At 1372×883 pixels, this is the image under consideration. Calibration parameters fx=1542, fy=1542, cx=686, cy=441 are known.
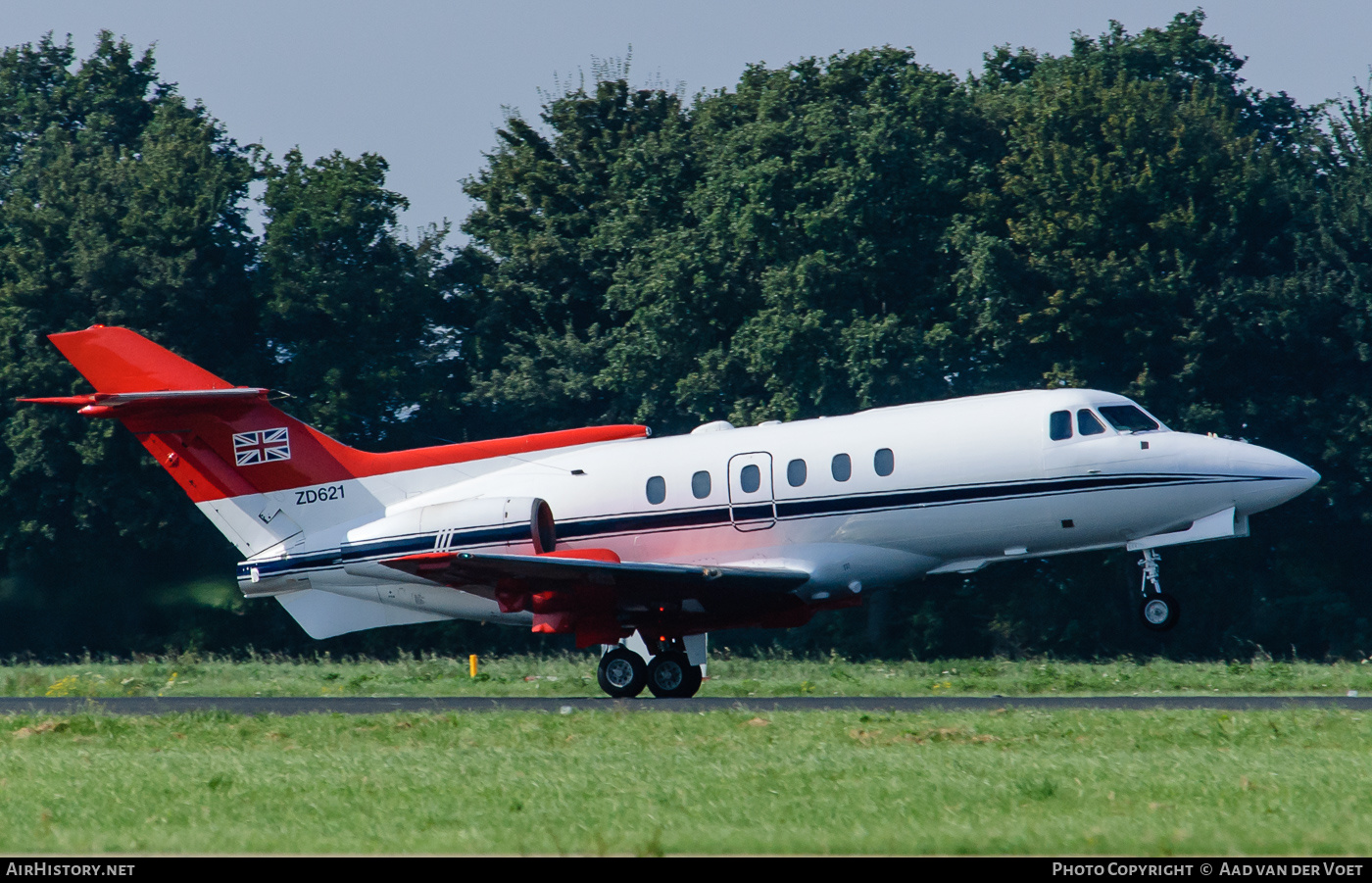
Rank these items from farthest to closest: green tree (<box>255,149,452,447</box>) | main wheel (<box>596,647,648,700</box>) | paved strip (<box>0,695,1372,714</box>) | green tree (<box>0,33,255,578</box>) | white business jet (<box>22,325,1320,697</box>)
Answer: green tree (<box>255,149,452,447</box>), green tree (<box>0,33,255,578</box>), main wheel (<box>596,647,648,700</box>), white business jet (<box>22,325,1320,697</box>), paved strip (<box>0,695,1372,714</box>)

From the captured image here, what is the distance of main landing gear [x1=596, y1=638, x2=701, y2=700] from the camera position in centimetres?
2089

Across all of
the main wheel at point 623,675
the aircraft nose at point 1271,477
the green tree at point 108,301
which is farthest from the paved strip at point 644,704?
the green tree at point 108,301

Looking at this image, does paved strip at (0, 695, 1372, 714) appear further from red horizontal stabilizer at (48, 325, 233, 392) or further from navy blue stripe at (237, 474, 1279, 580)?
red horizontal stabilizer at (48, 325, 233, 392)

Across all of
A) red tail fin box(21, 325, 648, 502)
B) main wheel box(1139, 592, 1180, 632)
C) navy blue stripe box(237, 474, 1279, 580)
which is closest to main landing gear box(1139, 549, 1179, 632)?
main wheel box(1139, 592, 1180, 632)

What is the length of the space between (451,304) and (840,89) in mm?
14060

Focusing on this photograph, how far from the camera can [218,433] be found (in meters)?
23.0

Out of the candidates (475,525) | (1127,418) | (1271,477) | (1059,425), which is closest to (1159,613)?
(1271,477)

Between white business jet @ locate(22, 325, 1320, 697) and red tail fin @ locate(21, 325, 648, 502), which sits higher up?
red tail fin @ locate(21, 325, 648, 502)

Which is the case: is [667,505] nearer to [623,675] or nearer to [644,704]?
[623,675]

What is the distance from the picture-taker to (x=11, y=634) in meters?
39.3

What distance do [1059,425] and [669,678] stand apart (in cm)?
619

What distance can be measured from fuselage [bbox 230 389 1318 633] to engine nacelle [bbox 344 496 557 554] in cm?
3

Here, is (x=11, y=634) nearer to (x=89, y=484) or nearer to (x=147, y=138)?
(x=89, y=484)

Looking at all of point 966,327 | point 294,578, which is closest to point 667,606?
point 294,578
